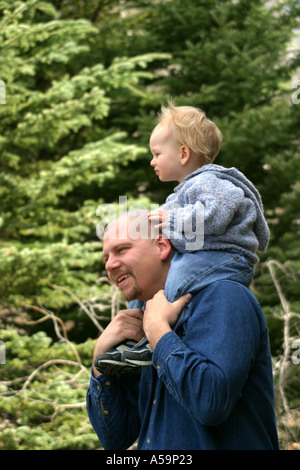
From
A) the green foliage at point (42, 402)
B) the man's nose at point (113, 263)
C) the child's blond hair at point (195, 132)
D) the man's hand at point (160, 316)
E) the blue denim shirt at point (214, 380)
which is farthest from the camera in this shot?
the green foliage at point (42, 402)

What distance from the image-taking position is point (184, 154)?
177 centimetres

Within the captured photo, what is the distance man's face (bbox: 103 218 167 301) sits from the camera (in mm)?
1603

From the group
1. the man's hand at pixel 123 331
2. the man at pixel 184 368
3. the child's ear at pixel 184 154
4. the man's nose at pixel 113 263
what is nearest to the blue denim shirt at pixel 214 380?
the man at pixel 184 368

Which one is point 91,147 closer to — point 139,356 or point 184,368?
point 139,356

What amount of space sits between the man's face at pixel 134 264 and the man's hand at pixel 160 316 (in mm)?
79

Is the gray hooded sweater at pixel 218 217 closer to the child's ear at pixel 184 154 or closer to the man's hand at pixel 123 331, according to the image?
the child's ear at pixel 184 154

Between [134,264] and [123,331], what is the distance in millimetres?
204

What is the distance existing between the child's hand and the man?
5 cm

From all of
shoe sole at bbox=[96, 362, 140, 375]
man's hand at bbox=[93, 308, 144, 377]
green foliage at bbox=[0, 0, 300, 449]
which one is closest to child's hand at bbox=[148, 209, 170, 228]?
man's hand at bbox=[93, 308, 144, 377]

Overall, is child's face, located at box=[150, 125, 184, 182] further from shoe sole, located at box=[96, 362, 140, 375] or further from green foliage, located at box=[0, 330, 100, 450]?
green foliage, located at box=[0, 330, 100, 450]

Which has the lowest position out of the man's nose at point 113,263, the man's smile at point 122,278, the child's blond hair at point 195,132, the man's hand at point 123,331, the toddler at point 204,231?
the man's hand at point 123,331

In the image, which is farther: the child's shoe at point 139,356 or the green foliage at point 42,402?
the green foliage at point 42,402

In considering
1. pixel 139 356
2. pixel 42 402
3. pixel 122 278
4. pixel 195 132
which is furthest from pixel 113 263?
pixel 42 402

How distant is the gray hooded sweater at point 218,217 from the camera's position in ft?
5.04
